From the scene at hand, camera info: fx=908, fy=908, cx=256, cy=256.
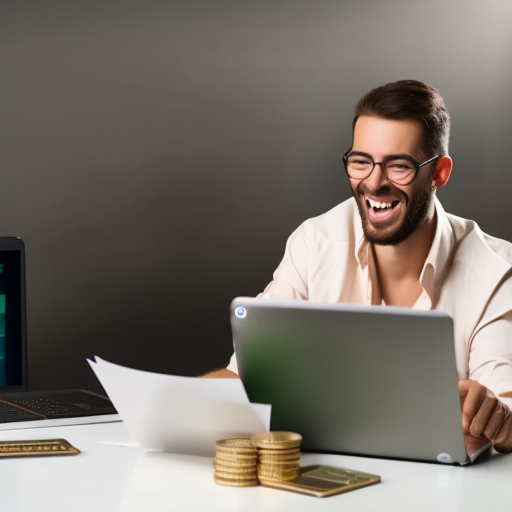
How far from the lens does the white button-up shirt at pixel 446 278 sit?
2.09 m

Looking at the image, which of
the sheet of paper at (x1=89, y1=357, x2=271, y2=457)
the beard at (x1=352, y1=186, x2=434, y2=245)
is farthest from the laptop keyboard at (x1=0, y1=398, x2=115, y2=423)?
the beard at (x1=352, y1=186, x2=434, y2=245)

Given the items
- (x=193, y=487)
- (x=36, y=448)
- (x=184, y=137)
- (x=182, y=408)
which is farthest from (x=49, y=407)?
(x=184, y=137)

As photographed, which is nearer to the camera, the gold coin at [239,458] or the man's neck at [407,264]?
the gold coin at [239,458]

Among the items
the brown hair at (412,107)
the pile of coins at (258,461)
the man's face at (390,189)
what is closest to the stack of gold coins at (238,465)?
the pile of coins at (258,461)

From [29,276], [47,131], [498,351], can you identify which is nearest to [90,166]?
[47,131]

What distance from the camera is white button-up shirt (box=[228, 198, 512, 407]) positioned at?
209 centimetres

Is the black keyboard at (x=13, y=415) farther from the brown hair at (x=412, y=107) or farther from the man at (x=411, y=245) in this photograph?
the brown hair at (x=412, y=107)

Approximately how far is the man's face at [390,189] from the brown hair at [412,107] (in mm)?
18

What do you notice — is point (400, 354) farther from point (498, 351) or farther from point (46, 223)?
point (46, 223)

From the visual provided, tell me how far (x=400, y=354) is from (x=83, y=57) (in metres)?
1.73

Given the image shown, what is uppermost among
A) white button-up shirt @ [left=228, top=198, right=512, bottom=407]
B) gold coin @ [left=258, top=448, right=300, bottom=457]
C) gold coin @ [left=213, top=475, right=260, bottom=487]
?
white button-up shirt @ [left=228, top=198, right=512, bottom=407]

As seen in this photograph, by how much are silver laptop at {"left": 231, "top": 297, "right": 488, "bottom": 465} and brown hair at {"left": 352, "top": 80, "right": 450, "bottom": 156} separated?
96 cm

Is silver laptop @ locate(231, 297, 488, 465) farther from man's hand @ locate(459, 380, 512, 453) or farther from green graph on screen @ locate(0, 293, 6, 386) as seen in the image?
green graph on screen @ locate(0, 293, 6, 386)

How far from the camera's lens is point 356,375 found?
56.4 inches
